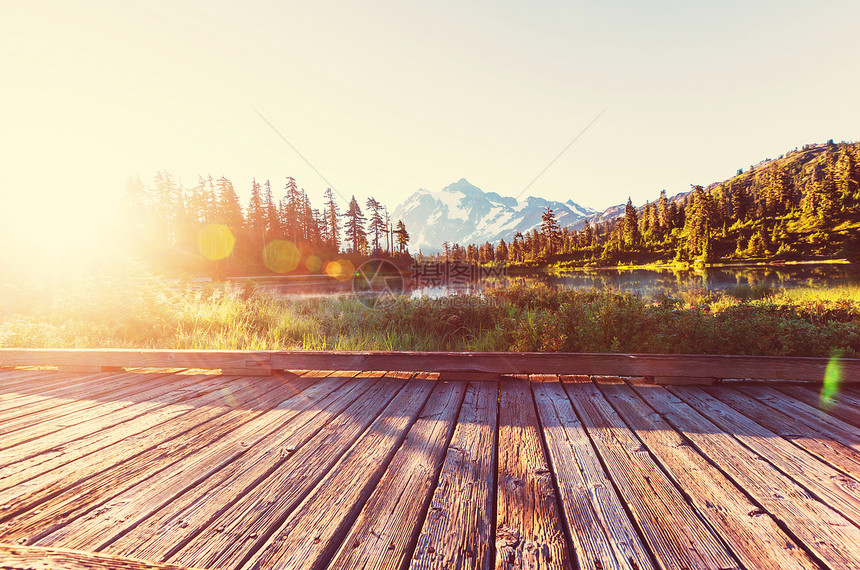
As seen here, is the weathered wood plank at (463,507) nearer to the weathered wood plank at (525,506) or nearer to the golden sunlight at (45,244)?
the weathered wood plank at (525,506)

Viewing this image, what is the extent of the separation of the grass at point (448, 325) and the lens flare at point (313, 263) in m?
47.0

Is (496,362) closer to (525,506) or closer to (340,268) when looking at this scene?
(525,506)

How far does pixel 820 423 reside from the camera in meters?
2.89

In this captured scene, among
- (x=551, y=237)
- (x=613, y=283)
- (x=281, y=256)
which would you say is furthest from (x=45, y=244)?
(x=551, y=237)

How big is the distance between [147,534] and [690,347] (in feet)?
24.4

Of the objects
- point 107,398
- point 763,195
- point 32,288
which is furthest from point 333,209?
point 763,195

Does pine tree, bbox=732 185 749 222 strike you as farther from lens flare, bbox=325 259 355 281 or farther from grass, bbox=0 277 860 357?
grass, bbox=0 277 860 357

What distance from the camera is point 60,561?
133 cm

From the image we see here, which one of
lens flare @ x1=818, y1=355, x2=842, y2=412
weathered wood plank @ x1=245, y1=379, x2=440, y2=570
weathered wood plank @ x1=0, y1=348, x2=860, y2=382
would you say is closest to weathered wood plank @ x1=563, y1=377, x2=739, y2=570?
weathered wood plank @ x1=0, y1=348, x2=860, y2=382

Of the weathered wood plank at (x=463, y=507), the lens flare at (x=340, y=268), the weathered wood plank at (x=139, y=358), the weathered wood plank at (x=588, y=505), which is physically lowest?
the weathered wood plank at (x=588, y=505)

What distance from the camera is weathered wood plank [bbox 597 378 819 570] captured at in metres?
1.54

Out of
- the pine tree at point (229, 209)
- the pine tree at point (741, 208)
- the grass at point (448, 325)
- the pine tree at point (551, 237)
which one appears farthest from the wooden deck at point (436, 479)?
the pine tree at point (741, 208)

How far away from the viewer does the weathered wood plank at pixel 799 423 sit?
2.42 meters

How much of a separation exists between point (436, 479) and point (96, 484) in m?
2.19
